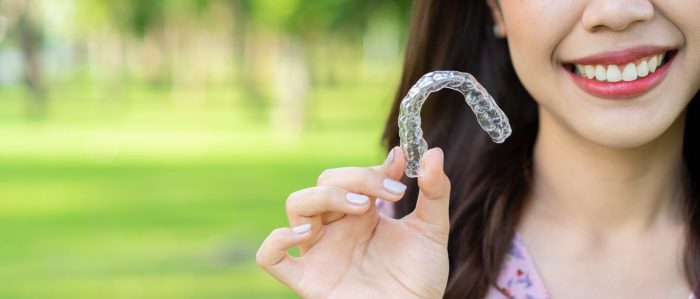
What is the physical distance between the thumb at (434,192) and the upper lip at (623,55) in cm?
38

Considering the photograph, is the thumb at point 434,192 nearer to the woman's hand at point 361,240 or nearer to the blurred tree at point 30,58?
the woman's hand at point 361,240

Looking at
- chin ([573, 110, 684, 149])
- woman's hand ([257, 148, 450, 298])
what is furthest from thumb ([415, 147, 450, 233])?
chin ([573, 110, 684, 149])

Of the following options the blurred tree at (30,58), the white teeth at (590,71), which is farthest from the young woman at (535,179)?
the blurred tree at (30,58)

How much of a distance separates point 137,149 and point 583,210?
17.4 meters

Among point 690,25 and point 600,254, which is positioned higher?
point 690,25

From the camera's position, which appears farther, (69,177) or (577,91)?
(69,177)

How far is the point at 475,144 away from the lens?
8.86ft

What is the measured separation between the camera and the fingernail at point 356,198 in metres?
1.95

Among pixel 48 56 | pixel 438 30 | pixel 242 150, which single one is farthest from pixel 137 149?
pixel 48 56

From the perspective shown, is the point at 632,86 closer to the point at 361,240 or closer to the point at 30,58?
the point at 361,240

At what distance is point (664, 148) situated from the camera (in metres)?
2.43

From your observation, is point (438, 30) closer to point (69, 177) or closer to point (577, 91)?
point (577, 91)

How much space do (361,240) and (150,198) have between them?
11491mm

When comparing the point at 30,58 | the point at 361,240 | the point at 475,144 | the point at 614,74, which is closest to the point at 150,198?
the point at 475,144
